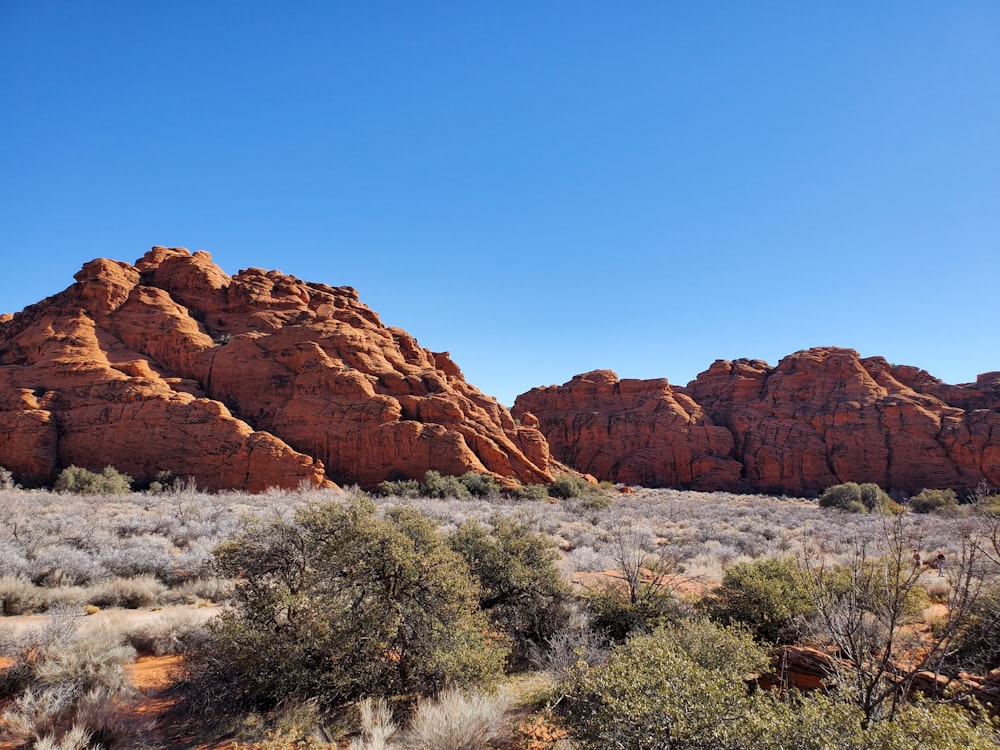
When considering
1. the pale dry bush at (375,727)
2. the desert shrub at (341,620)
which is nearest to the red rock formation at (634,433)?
the desert shrub at (341,620)

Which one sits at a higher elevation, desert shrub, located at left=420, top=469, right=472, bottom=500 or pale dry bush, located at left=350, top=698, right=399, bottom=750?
pale dry bush, located at left=350, top=698, right=399, bottom=750

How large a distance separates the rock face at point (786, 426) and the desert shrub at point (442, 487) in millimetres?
28603

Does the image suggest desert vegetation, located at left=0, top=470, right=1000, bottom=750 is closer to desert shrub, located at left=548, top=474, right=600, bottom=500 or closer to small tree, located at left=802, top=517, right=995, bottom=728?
small tree, located at left=802, top=517, right=995, bottom=728

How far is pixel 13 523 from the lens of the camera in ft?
42.0

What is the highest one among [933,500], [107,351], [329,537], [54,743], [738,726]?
[107,351]

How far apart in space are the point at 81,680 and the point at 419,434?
1134 inches

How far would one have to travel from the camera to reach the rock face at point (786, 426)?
45.1 m

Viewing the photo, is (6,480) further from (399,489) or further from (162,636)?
(162,636)

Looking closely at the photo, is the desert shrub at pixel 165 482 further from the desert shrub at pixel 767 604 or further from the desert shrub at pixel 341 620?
the desert shrub at pixel 767 604

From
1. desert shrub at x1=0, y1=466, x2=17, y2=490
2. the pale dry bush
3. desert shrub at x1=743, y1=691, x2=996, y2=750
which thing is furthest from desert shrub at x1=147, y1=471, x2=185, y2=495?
desert shrub at x1=743, y1=691, x2=996, y2=750

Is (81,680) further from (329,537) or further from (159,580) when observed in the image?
(159,580)

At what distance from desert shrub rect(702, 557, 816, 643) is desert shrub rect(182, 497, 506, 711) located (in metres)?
4.16

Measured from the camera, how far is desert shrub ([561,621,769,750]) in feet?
11.5

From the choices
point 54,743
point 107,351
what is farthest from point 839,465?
point 107,351
